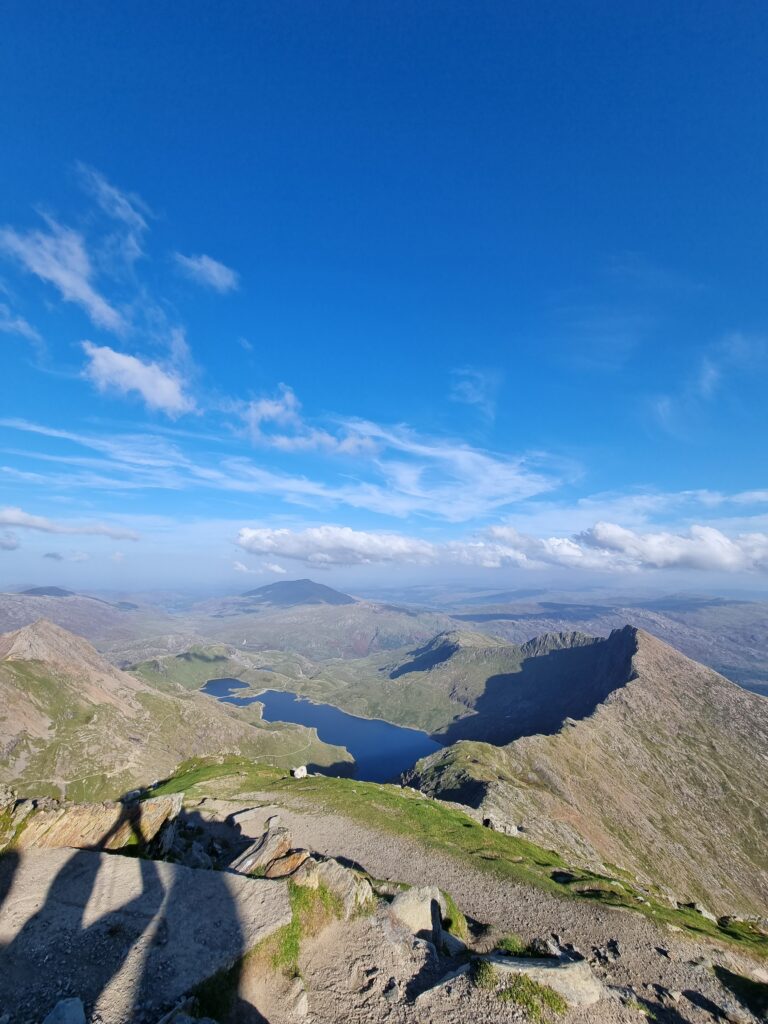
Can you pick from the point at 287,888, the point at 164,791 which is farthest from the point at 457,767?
the point at 287,888

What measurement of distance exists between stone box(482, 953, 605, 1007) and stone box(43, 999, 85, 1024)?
16183 millimetres

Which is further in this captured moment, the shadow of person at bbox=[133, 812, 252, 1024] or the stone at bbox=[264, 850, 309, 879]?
the stone at bbox=[264, 850, 309, 879]

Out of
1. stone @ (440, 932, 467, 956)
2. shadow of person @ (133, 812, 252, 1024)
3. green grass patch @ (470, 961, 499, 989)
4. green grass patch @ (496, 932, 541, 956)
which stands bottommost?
green grass patch @ (496, 932, 541, 956)

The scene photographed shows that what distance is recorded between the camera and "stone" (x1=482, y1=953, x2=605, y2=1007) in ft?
63.9

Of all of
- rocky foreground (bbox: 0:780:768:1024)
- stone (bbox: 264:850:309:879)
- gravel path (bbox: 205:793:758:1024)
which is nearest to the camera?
rocky foreground (bbox: 0:780:768:1024)

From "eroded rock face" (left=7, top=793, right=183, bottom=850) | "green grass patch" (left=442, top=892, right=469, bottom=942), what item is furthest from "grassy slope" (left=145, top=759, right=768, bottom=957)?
"eroded rock face" (left=7, top=793, right=183, bottom=850)

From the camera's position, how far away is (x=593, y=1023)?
18.7m

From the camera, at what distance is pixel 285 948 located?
2072cm

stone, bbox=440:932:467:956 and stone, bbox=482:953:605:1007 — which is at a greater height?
stone, bbox=482:953:605:1007

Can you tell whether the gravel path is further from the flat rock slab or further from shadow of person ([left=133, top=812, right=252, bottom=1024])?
the flat rock slab

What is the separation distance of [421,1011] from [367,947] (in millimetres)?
4237

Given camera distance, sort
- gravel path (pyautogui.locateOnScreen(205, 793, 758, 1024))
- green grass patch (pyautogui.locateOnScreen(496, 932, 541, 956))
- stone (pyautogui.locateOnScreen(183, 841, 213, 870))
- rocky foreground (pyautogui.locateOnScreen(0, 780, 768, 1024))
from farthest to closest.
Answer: stone (pyautogui.locateOnScreen(183, 841, 213, 870)) → green grass patch (pyautogui.locateOnScreen(496, 932, 541, 956)) → gravel path (pyautogui.locateOnScreen(205, 793, 758, 1024)) → rocky foreground (pyautogui.locateOnScreen(0, 780, 768, 1024))

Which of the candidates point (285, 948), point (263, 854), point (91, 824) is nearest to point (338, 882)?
point (285, 948)

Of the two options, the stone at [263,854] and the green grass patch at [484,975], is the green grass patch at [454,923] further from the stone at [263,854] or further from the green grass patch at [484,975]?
the stone at [263,854]
